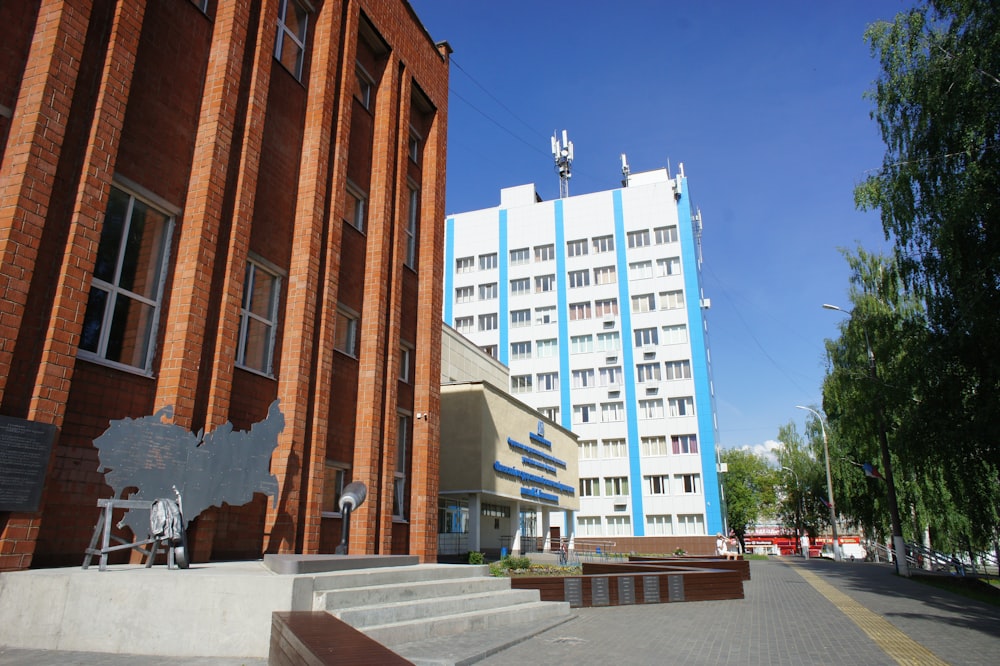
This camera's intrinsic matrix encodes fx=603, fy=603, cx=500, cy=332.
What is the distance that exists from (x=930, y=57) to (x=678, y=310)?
35.9 m

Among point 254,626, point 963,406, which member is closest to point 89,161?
point 254,626

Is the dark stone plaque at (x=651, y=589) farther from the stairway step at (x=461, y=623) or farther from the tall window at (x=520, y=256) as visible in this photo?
the tall window at (x=520, y=256)

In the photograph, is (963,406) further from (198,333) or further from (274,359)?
(198,333)

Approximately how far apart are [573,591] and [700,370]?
128 feet

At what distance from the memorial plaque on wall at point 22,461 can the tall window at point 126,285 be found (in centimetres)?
140

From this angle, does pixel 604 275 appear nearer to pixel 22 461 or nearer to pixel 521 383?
pixel 521 383

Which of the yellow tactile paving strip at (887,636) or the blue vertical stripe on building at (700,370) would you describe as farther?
the blue vertical stripe on building at (700,370)

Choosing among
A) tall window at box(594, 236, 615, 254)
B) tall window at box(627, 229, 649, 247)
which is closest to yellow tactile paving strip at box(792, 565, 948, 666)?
tall window at box(627, 229, 649, 247)

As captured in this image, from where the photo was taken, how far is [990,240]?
14.5 metres

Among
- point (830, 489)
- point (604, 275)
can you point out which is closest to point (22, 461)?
point (830, 489)

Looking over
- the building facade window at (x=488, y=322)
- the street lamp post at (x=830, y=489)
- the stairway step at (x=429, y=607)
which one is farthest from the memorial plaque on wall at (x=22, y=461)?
the building facade window at (x=488, y=322)

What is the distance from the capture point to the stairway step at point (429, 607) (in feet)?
23.3

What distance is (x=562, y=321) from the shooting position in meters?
55.3

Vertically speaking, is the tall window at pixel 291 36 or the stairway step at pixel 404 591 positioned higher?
the tall window at pixel 291 36
